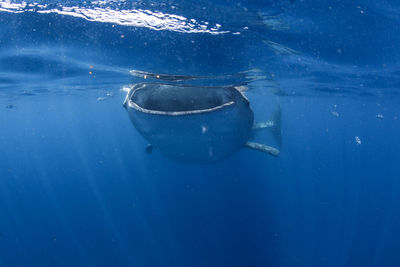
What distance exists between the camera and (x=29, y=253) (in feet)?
57.4

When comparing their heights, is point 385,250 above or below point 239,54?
below

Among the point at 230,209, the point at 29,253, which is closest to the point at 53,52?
the point at 230,209

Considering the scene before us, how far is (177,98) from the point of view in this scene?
7109 millimetres

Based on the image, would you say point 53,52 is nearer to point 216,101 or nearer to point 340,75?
point 216,101

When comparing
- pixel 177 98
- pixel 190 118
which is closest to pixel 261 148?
pixel 177 98

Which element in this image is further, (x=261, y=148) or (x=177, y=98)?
(x=261, y=148)

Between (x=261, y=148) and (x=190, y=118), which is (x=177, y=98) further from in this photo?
(x=261, y=148)

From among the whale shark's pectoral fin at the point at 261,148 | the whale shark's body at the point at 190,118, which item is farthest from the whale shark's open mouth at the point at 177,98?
the whale shark's pectoral fin at the point at 261,148

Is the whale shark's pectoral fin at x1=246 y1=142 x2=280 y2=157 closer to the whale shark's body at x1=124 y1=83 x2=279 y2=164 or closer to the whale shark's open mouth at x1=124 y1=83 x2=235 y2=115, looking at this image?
the whale shark's body at x1=124 y1=83 x2=279 y2=164

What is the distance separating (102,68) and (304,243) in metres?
16.1

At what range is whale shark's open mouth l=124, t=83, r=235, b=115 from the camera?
6.51 metres

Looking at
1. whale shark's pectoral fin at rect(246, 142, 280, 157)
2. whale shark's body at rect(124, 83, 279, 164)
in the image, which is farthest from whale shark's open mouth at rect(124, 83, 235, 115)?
whale shark's pectoral fin at rect(246, 142, 280, 157)

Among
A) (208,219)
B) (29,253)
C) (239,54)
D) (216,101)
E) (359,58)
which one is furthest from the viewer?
(29,253)

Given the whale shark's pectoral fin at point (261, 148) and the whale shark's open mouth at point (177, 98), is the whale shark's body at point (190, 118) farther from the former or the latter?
the whale shark's pectoral fin at point (261, 148)
